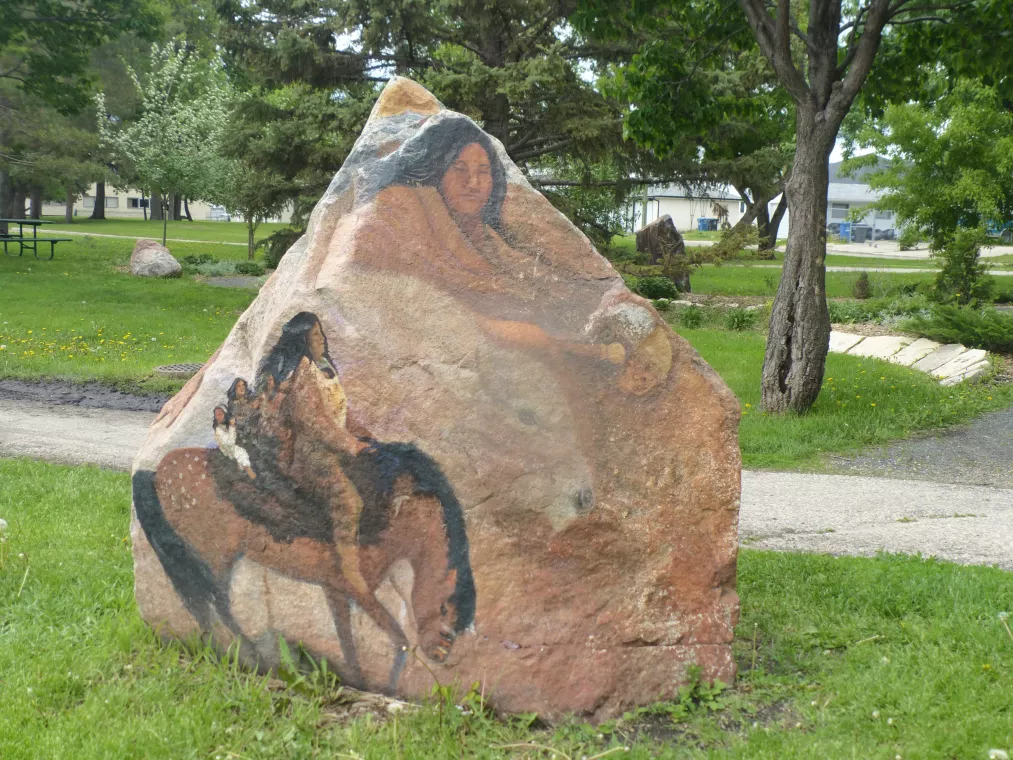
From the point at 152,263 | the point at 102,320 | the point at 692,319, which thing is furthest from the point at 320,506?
the point at 152,263

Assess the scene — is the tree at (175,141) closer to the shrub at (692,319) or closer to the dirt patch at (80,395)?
the shrub at (692,319)

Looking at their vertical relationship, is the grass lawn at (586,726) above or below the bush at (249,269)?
below

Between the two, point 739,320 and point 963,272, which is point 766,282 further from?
point 739,320

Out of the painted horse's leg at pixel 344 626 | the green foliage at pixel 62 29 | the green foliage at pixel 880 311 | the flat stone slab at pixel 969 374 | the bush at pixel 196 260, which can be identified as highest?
the green foliage at pixel 62 29

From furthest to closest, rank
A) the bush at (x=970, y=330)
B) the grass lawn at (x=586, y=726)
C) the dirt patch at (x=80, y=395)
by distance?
the bush at (x=970, y=330)
the dirt patch at (x=80, y=395)
the grass lawn at (x=586, y=726)

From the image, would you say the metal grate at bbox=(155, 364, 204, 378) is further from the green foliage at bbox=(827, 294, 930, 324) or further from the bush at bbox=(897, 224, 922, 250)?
the bush at bbox=(897, 224, 922, 250)

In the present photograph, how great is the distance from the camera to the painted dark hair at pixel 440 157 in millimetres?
3834

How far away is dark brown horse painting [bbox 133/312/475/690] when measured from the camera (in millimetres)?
3574

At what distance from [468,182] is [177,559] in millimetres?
1895

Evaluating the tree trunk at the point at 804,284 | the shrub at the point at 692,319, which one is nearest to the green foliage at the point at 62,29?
the shrub at the point at 692,319

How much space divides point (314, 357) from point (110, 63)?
36020mm

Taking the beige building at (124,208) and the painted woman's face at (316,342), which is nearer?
the painted woman's face at (316,342)

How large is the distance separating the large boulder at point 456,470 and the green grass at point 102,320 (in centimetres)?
736

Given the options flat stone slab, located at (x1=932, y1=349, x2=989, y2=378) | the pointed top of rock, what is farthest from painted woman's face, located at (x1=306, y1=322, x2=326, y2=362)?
flat stone slab, located at (x1=932, y1=349, x2=989, y2=378)
